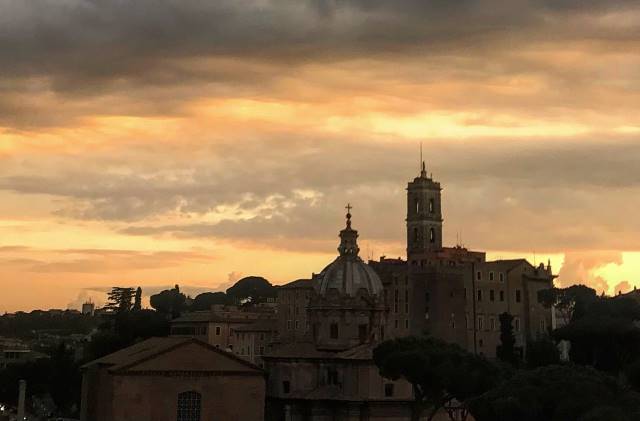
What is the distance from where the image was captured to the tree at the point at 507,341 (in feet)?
305

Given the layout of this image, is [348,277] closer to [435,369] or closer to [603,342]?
[435,369]

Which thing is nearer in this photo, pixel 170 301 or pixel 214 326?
pixel 214 326

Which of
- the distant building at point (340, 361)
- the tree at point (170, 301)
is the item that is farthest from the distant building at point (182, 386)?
the tree at point (170, 301)

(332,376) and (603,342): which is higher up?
(603,342)

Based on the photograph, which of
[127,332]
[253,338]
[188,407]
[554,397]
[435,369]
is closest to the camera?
[554,397]

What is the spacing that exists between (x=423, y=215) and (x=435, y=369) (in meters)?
77.1

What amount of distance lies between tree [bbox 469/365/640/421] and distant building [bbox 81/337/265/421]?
78.1 ft

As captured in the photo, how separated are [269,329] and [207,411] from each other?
51519 mm

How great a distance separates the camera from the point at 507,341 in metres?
96.4

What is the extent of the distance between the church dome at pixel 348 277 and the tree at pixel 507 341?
961 inches

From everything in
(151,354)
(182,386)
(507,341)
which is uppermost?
(507,341)

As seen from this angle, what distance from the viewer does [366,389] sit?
6456cm

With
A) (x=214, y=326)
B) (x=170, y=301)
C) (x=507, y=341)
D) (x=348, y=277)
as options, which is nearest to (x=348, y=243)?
(x=348, y=277)

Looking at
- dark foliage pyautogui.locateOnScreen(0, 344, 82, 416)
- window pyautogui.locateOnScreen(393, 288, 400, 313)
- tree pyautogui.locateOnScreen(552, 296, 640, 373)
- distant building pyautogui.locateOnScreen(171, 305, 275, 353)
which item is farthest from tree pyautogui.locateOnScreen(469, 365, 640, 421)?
distant building pyautogui.locateOnScreen(171, 305, 275, 353)
